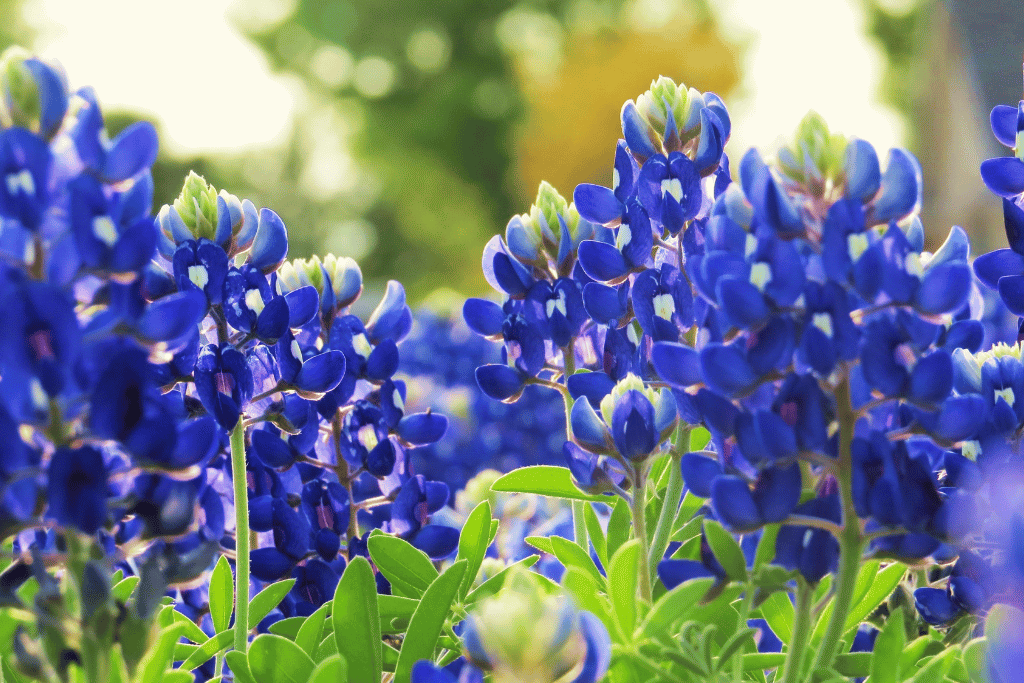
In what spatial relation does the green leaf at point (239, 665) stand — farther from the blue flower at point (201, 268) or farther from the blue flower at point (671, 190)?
the blue flower at point (671, 190)

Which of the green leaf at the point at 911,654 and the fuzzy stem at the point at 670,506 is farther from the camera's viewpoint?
the fuzzy stem at the point at 670,506

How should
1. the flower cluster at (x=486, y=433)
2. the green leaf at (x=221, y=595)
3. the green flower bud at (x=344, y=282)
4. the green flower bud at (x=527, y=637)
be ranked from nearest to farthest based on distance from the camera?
the green flower bud at (x=527, y=637)
the green leaf at (x=221, y=595)
the green flower bud at (x=344, y=282)
the flower cluster at (x=486, y=433)

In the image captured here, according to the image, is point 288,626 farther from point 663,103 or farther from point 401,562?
point 663,103

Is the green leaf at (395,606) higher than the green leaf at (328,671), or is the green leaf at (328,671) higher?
the green leaf at (395,606)

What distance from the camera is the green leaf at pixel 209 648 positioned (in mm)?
866

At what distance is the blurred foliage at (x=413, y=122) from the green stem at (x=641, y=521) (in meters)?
21.5

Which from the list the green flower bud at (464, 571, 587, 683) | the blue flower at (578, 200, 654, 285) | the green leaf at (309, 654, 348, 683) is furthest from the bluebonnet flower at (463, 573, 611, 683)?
the blue flower at (578, 200, 654, 285)

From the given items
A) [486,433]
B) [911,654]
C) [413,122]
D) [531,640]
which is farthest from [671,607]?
[413,122]

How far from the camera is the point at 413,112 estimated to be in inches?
930

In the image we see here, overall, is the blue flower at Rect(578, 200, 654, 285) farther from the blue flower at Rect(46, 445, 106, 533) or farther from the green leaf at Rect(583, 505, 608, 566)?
the blue flower at Rect(46, 445, 106, 533)

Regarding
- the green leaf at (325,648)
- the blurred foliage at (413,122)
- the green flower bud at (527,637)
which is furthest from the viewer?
the blurred foliage at (413,122)

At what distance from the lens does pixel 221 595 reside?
1.00 m

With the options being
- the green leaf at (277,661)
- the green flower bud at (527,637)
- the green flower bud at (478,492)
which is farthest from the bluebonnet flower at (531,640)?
the green flower bud at (478,492)

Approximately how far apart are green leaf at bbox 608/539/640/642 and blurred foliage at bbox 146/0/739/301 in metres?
21.7
